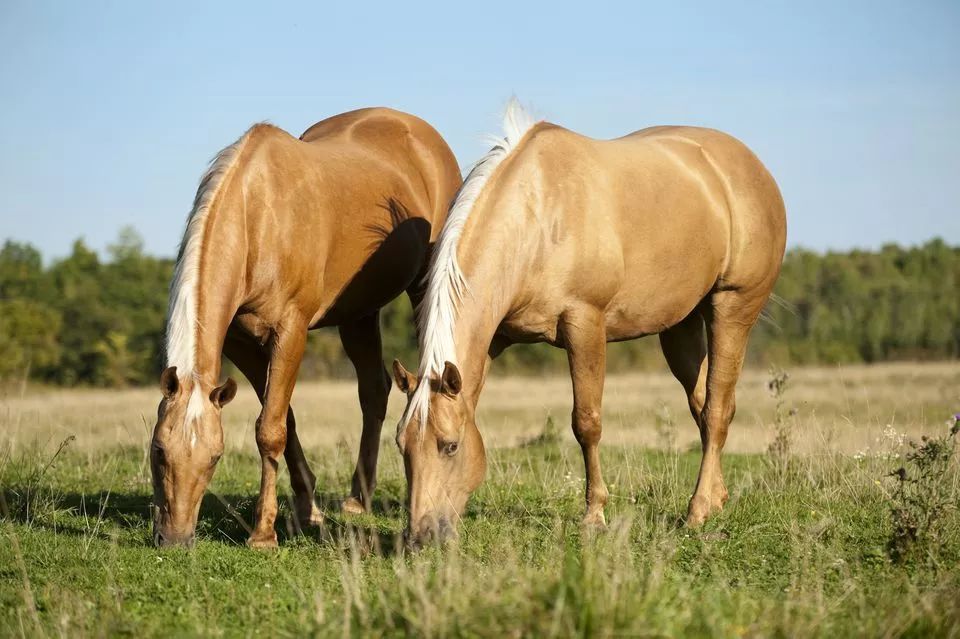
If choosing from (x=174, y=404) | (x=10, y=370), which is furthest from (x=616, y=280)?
(x=10, y=370)

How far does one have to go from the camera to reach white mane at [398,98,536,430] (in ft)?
16.7

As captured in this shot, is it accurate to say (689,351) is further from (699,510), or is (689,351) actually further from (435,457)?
(435,457)

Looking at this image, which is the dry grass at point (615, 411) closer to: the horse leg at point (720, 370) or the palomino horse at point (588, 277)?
the horse leg at point (720, 370)

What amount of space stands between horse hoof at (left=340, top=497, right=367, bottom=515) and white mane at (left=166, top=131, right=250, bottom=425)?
2210 millimetres

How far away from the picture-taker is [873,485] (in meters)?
6.35

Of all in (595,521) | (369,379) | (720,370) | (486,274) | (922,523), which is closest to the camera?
(922,523)

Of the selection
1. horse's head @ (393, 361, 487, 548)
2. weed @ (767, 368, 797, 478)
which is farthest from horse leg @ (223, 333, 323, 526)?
weed @ (767, 368, 797, 478)

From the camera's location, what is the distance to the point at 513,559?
372 cm

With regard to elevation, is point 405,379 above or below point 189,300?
below

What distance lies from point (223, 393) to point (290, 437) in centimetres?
151

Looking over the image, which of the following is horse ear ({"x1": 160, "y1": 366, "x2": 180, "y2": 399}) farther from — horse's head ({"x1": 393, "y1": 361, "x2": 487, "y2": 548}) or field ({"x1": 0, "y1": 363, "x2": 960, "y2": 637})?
horse's head ({"x1": 393, "y1": 361, "x2": 487, "y2": 548})

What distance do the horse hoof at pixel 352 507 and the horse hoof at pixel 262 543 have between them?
4.16 feet

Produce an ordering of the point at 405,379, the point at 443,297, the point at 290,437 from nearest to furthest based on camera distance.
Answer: the point at 405,379 → the point at 443,297 → the point at 290,437

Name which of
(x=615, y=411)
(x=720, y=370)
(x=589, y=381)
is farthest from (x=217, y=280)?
(x=615, y=411)
